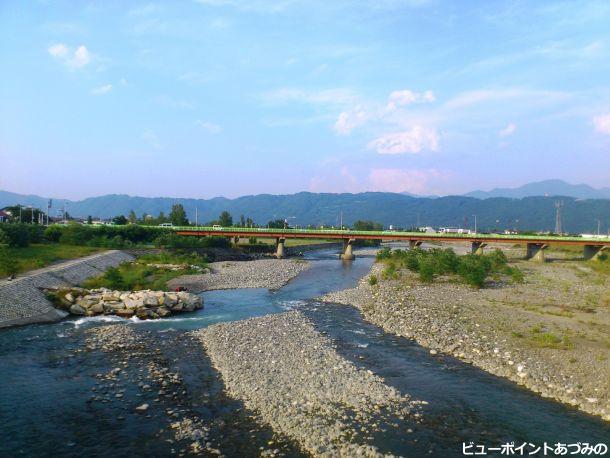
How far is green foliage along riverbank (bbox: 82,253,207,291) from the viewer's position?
40.1m

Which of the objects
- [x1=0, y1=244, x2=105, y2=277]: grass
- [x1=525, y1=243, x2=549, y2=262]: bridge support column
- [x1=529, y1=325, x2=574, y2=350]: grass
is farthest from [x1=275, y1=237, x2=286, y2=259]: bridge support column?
[x1=529, y1=325, x2=574, y2=350]: grass

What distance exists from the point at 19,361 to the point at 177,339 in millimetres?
8164

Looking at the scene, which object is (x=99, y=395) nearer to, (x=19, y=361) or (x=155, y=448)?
(x=155, y=448)

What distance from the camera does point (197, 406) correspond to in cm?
1677

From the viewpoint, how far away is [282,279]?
5666 centimetres

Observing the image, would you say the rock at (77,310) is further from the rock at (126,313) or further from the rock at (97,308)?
the rock at (126,313)

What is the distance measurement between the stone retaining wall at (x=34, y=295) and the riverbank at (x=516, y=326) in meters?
23.9

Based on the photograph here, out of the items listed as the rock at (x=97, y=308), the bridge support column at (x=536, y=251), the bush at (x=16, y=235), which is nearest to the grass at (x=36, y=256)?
the bush at (x=16, y=235)

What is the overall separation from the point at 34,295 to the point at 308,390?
25.9m

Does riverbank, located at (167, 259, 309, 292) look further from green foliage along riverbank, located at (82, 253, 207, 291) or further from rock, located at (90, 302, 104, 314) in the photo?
rock, located at (90, 302, 104, 314)

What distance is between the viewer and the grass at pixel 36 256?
37412mm

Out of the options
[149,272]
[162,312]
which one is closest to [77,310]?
[162,312]

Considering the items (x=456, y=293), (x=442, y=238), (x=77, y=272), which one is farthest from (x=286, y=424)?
(x=442, y=238)

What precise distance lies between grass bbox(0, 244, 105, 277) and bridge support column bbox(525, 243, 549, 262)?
82797 mm
